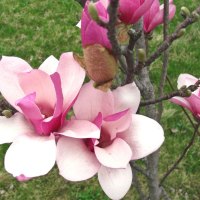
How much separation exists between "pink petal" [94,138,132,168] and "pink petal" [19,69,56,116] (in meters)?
0.12

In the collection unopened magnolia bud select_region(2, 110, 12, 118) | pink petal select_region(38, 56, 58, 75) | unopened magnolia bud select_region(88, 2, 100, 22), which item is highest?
unopened magnolia bud select_region(88, 2, 100, 22)

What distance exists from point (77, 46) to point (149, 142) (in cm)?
320

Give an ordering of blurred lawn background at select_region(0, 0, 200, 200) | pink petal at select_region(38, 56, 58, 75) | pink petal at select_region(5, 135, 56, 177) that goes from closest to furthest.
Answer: pink petal at select_region(5, 135, 56, 177) < pink petal at select_region(38, 56, 58, 75) < blurred lawn background at select_region(0, 0, 200, 200)

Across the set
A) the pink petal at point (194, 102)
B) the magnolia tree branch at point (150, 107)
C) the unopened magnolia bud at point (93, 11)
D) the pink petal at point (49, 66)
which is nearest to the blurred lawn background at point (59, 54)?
the magnolia tree branch at point (150, 107)

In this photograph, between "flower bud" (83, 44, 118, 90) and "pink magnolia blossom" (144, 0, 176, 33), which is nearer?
"flower bud" (83, 44, 118, 90)

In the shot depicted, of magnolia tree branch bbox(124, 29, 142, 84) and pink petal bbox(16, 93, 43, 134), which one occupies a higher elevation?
magnolia tree branch bbox(124, 29, 142, 84)

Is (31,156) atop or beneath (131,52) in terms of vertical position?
beneath

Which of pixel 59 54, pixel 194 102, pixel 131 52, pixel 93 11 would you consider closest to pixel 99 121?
pixel 131 52

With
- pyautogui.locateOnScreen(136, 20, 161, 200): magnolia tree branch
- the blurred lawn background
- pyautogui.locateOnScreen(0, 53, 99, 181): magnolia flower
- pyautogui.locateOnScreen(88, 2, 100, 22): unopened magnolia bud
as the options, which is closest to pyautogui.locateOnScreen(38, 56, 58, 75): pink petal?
pyautogui.locateOnScreen(0, 53, 99, 181): magnolia flower

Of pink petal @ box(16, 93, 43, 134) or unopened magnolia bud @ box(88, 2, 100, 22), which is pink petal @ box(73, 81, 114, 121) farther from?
unopened magnolia bud @ box(88, 2, 100, 22)

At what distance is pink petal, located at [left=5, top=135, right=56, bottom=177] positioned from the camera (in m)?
0.76

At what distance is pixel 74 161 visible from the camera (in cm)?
80

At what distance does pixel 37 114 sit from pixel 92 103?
4.1 inches

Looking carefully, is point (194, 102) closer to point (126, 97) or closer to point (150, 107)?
point (150, 107)
